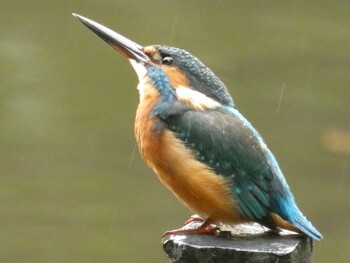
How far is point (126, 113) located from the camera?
9.53 meters

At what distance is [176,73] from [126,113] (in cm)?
526

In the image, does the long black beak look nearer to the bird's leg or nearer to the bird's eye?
the bird's eye

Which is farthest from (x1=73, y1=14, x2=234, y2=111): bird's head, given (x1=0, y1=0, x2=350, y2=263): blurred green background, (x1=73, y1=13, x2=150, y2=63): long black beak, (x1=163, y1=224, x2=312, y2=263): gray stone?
(x1=0, y1=0, x2=350, y2=263): blurred green background

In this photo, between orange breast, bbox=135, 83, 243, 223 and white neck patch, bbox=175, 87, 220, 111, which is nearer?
orange breast, bbox=135, 83, 243, 223

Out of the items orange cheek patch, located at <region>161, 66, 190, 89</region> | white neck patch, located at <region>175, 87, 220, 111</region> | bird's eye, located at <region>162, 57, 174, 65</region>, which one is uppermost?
bird's eye, located at <region>162, 57, 174, 65</region>

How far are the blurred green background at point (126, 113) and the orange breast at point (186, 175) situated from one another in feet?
11.6

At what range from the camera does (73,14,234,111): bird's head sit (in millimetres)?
4133

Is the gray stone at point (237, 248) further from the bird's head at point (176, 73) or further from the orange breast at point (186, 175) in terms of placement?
the bird's head at point (176, 73)

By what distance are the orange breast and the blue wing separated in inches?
1.2

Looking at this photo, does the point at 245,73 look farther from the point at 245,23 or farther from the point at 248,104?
the point at 245,23

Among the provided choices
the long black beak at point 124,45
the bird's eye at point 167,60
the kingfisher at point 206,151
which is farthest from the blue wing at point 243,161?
the long black beak at point 124,45

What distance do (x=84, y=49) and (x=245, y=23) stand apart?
1.67m

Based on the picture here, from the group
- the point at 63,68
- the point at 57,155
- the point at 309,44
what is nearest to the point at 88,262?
the point at 57,155

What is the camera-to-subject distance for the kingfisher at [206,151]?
150 inches
